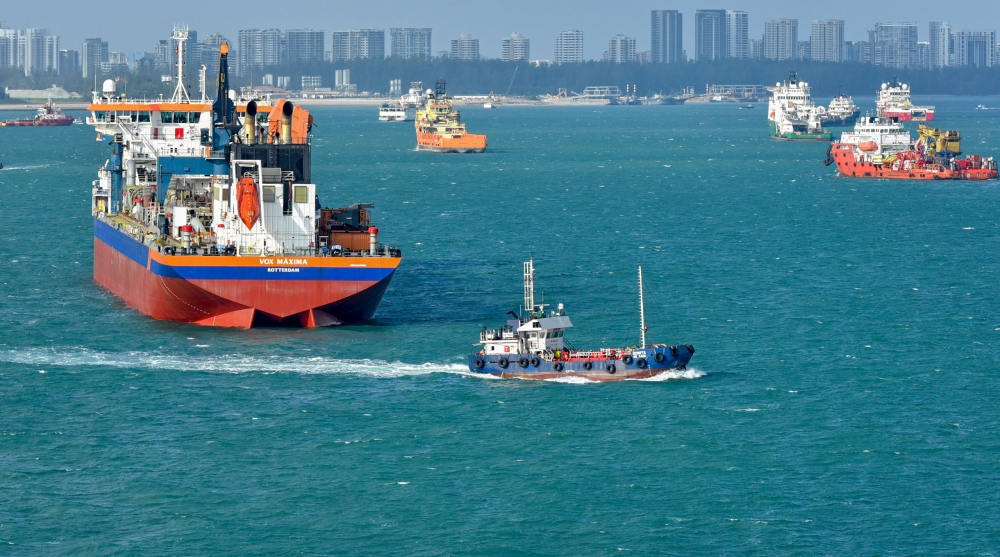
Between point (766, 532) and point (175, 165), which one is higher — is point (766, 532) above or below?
below

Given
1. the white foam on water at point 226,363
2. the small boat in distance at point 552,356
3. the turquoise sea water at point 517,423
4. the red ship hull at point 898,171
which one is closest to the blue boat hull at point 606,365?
the small boat in distance at point 552,356

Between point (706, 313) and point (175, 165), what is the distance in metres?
28.5

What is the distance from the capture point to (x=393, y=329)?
71.1 meters

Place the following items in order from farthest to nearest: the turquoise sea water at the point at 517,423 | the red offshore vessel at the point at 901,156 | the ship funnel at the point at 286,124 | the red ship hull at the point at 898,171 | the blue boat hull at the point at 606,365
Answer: the red offshore vessel at the point at 901,156
the red ship hull at the point at 898,171
the ship funnel at the point at 286,124
the blue boat hull at the point at 606,365
the turquoise sea water at the point at 517,423

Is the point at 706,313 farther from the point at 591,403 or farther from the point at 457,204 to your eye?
the point at 457,204

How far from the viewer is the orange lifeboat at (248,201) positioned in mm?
69312

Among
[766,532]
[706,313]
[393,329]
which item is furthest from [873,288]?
[766,532]

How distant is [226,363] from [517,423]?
1470 cm

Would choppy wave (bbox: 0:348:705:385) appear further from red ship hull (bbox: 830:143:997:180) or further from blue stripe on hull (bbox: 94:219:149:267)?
red ship hull (bbox: 830:143:997:180)

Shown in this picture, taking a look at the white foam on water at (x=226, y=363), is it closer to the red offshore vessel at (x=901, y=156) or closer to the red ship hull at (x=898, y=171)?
the red ship hull at (x=898, y=171)

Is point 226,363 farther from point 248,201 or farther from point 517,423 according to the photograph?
point 517,423

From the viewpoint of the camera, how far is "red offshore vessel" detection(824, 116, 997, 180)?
170m

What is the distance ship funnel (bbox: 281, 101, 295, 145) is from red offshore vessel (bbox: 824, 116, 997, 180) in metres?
110

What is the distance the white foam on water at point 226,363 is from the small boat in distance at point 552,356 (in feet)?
3.96
